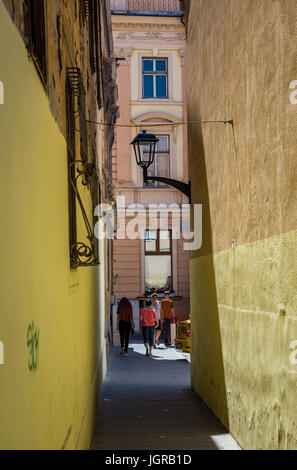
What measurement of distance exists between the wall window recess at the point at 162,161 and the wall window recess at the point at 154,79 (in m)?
1.85

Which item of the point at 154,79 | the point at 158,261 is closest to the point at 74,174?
the point at 158,261

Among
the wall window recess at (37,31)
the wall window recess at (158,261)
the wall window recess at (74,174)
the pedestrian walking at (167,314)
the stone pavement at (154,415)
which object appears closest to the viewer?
the wall window recess at (37,31)

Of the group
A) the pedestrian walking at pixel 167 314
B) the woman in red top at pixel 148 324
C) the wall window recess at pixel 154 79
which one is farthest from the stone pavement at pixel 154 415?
the wall window recess at pixel 154 79

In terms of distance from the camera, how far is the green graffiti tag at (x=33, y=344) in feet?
9.49

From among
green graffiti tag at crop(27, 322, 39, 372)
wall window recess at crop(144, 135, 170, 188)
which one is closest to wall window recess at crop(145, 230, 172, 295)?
wall window recess at crop(144, 135, 170, 188)

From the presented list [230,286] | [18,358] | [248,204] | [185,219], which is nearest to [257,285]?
[248,204]

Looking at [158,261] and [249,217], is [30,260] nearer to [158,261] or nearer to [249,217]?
[249,217]

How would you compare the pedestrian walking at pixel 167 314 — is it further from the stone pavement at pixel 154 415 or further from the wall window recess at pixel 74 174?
the wall window recess at pixel 74 174

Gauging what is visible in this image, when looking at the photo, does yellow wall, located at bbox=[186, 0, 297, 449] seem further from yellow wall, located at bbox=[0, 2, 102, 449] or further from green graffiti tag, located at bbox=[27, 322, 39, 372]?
green graffiti tag, located at bbox=[27, 322, 39, 372]

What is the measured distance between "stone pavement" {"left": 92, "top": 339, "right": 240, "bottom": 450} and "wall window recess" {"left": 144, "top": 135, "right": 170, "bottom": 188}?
10.8m

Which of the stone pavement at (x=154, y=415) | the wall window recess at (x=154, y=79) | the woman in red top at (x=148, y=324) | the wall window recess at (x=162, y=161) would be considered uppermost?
the wall window recess at (x=154, y=79)

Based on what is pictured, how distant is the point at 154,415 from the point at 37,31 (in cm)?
750

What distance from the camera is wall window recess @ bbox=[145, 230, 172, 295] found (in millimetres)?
24891

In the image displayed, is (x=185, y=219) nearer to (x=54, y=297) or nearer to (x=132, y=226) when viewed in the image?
(x=132, y=226)
